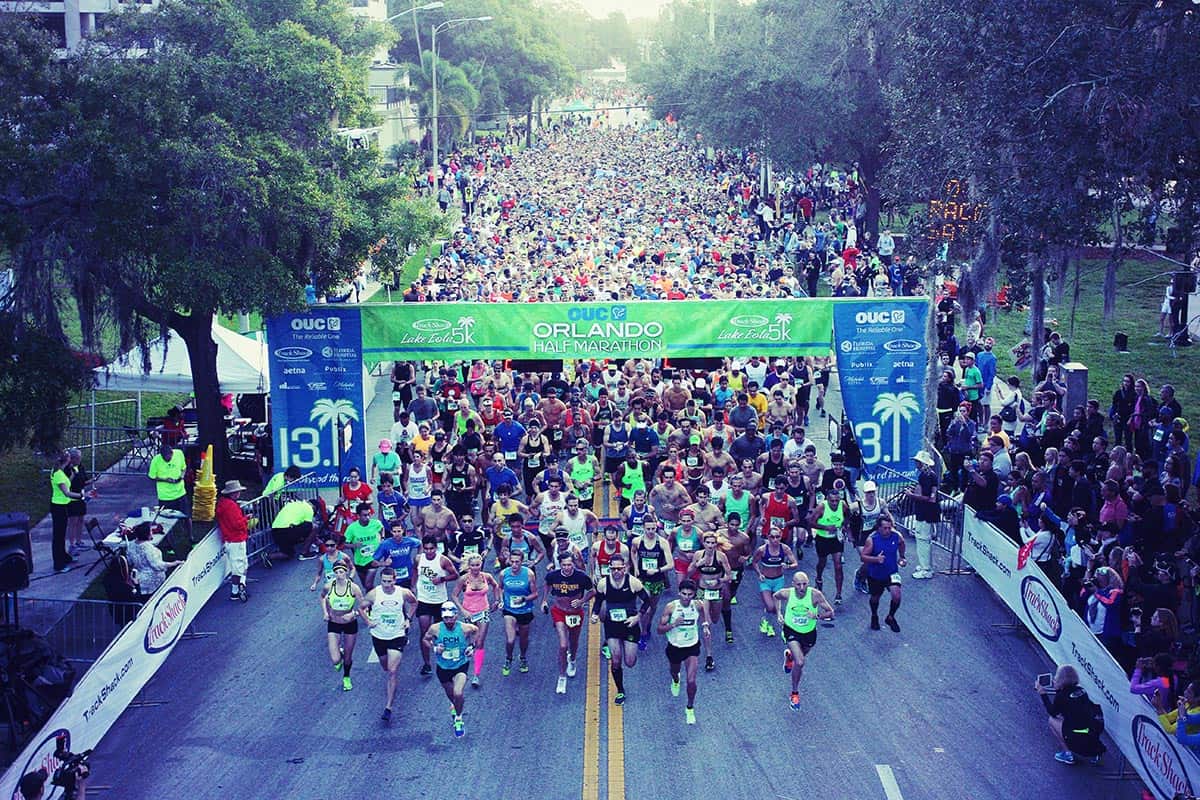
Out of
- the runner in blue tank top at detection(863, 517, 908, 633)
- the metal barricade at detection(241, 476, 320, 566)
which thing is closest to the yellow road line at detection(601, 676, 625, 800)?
the runner in blue tank top at detection(863, 517, 908, 633)

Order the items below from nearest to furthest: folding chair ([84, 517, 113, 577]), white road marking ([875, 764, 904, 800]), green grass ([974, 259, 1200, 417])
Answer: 1. white road marking ([875, 764, 904, 800])
2. folding chair ([84, 517, 113, 577])
3. green grass ([974, 259, 1200, 417])

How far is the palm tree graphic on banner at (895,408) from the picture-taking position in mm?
20031

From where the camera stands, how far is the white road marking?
11586mm

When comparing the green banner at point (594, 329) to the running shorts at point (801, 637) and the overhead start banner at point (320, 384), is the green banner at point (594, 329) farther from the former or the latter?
the running shorts at point (801, 637)

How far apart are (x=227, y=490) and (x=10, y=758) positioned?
4.79 m

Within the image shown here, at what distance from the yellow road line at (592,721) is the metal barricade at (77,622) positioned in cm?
494

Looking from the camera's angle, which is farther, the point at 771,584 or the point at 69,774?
the point at 771,584

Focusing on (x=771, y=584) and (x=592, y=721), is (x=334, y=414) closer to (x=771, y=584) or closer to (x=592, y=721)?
(x=771, y=584)

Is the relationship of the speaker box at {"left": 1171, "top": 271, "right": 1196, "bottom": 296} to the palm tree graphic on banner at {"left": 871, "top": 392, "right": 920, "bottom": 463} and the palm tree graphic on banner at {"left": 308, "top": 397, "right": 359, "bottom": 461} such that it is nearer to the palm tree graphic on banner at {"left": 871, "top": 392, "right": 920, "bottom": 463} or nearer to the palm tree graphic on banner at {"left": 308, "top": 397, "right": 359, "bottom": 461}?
the palm tree graphic on banner at {"left": 871, "top": 392, "right": 920, "bottom": 463}

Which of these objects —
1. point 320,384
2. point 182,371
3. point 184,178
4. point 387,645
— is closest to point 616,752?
point 387,645

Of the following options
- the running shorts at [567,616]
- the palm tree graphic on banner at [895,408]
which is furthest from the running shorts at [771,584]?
the palm tree graphic on banner at [895,408]

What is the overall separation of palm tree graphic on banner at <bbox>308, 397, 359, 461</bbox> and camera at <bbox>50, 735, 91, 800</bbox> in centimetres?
935

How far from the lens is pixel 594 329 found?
2023 cm

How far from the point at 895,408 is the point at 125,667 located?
11.5m
